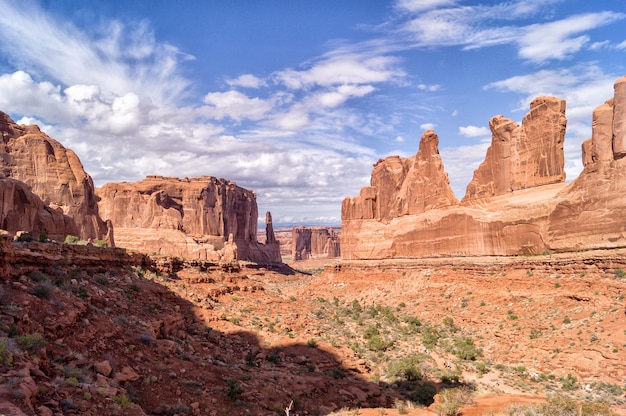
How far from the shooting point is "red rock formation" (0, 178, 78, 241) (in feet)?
66.8

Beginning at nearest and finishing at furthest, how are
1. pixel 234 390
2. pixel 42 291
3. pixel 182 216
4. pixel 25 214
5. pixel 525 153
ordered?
→ pixel 42 291, pixel 234 390, pixel 25 214, pixel 525 153, pixel 182 216

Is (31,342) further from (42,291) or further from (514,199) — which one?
(514,199)

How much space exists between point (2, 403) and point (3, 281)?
593 centimetres

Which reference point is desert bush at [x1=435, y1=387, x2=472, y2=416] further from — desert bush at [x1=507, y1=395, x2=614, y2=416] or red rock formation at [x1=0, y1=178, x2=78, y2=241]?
red rock formation at [x1=0, y1=178, x2=78, y2=241]

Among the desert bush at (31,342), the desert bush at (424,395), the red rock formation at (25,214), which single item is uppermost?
the red rock formation at (25,214)

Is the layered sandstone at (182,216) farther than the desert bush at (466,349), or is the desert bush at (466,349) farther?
the layered sandstone at (182,216)

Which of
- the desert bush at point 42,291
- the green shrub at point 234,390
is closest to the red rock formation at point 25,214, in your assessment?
the desert bush at point 42,291

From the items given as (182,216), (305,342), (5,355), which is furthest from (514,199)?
(182,216)

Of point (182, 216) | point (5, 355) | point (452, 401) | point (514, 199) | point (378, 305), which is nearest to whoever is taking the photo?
point (5, 355)

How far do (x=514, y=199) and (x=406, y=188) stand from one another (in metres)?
14.9

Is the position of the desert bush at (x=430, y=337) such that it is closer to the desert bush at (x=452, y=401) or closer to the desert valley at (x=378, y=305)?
the desert valley at (x=378, y=305)

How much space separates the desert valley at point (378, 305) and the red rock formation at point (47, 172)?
0.50ft

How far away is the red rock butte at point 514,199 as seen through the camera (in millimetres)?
25719

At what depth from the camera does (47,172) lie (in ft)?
127
